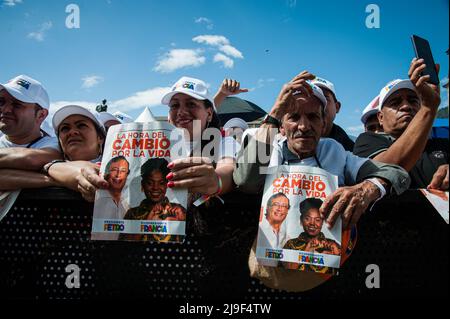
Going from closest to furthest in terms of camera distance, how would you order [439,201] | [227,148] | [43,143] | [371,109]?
1. [439,201]
2. [227,148]
3. [43,143]
4. [371,109]

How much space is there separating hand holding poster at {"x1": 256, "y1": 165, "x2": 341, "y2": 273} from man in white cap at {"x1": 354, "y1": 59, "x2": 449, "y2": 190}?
1.45 ft

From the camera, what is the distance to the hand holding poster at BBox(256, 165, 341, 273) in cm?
116

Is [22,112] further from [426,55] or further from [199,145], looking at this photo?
[426,55]

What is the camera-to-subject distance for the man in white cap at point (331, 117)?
2451 millimetres

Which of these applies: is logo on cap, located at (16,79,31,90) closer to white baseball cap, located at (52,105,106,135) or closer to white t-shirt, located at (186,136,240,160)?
white baseball cap, located at (52,105,106,135)

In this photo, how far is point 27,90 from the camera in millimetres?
2297

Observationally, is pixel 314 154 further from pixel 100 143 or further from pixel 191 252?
pixel 100 143

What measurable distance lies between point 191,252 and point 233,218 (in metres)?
0.21

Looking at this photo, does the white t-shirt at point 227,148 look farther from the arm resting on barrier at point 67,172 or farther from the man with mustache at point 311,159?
the arm resting on barrier at point 67,172

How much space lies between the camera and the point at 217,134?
178cm

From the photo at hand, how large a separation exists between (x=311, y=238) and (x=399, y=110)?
1.16 meters

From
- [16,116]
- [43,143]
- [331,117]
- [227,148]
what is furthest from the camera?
[331,117]

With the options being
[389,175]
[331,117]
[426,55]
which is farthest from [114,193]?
[331,117]

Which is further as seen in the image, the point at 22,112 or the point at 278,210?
the point at 22,112
